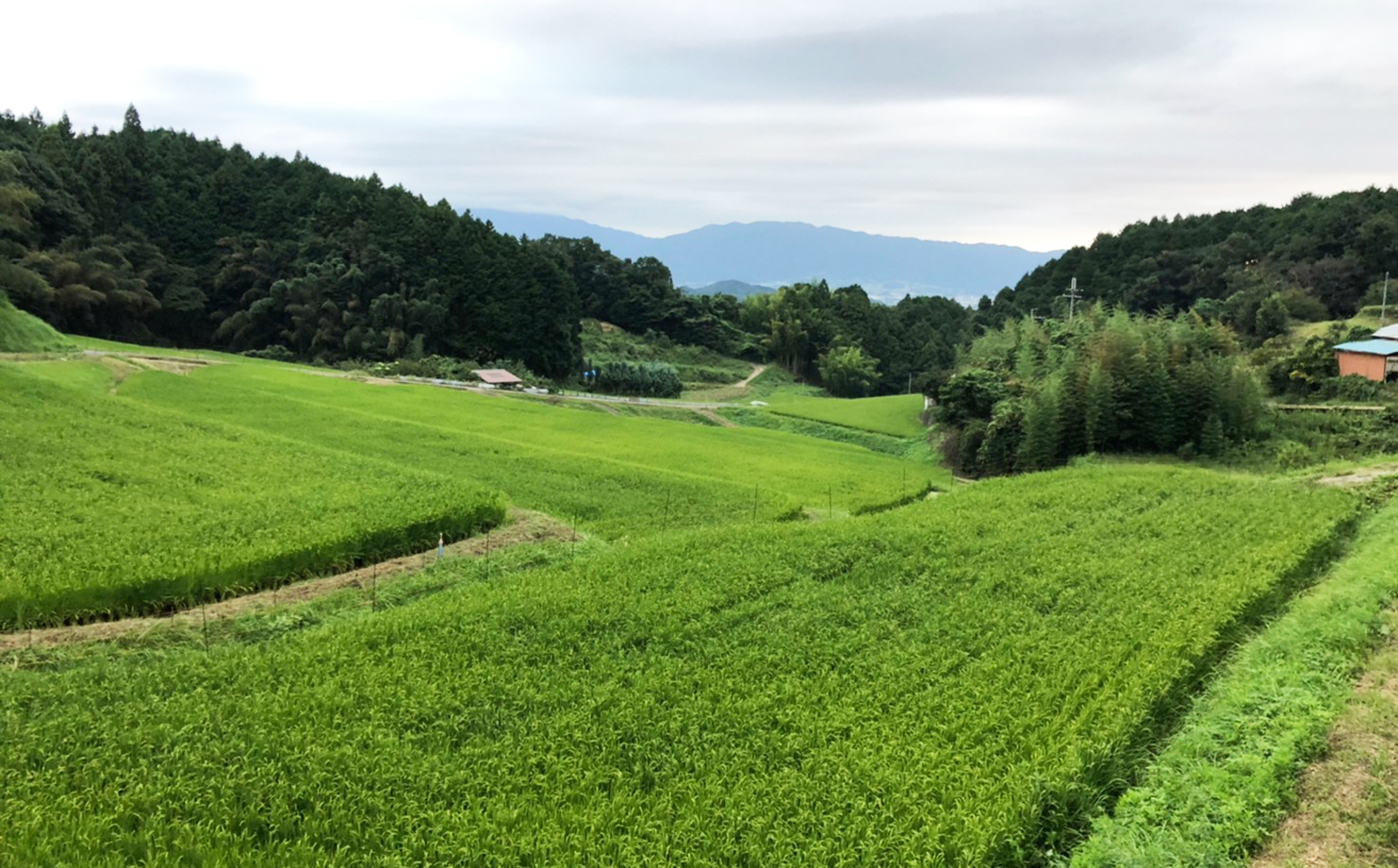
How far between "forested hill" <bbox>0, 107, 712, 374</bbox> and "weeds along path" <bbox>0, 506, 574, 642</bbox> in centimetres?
3848

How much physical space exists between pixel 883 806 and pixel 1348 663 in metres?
5.48

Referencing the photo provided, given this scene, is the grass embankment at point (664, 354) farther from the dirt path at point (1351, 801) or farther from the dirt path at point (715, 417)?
the dirt path at point (1351, 801)

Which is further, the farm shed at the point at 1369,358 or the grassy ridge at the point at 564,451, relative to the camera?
the farm shed at the point at 1369,358

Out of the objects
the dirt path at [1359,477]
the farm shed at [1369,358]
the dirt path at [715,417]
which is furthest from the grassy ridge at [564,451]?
the farm shed at [1369,358]

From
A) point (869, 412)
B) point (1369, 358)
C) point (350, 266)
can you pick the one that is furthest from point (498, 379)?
point (1369, 358)

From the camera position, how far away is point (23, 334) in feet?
88.8

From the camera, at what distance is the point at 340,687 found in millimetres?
6891

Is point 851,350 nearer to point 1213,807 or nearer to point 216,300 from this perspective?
point 216,300

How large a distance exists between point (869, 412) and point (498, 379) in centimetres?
2068

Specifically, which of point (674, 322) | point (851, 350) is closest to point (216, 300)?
point (674, 322)

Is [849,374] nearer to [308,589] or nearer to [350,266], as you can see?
[350,266]

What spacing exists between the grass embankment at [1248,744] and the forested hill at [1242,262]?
36.0 metres

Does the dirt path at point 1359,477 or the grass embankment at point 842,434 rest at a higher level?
the dirt path at point 1359,477

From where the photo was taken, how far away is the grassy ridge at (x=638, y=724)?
511 centimetres
